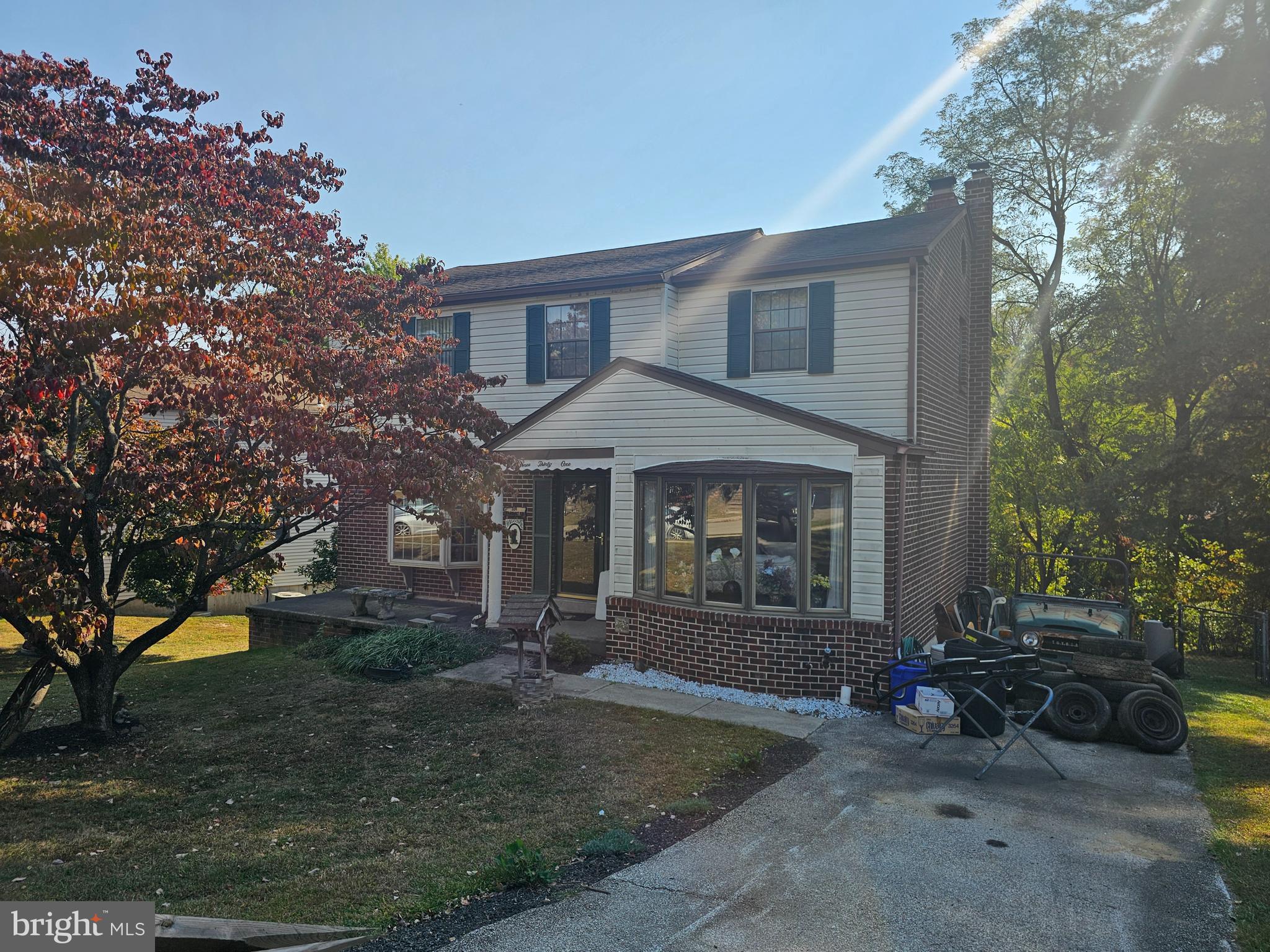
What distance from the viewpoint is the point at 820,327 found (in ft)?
43.1

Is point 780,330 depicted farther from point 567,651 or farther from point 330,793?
point 330,793

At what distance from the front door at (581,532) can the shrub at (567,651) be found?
1975mm

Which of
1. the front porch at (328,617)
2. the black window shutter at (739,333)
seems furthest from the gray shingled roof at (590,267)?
the front porch at (328,617)

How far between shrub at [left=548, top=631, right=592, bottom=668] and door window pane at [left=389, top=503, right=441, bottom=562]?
462 centimetres

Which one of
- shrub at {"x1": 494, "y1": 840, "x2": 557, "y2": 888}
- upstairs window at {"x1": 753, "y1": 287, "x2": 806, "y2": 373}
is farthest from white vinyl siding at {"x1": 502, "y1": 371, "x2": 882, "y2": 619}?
shrub at {"x1": 494, "y1": 840, "x2": 557, "y2": 888}

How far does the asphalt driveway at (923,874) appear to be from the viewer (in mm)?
4965

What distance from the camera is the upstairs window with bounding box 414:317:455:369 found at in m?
16.7

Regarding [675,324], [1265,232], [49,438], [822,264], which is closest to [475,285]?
[675,324]

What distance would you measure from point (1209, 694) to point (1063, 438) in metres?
13.1

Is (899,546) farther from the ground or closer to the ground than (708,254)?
closer to the ground

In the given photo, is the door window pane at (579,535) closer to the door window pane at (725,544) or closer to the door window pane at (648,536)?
the door window pane at (648,536)

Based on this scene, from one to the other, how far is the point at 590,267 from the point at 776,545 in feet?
27.6

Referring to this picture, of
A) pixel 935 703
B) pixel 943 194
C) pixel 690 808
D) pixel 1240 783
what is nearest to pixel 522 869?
pixel 690 808

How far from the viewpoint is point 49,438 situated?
30.5 feet
